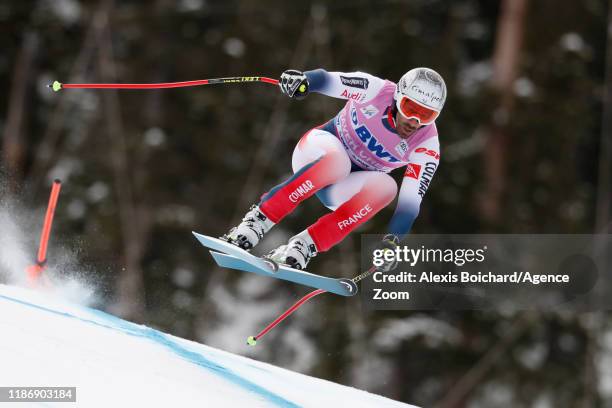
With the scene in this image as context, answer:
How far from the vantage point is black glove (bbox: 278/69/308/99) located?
16.0 feet

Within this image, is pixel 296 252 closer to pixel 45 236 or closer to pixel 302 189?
pixel 302 189

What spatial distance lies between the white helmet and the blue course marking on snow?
162cm

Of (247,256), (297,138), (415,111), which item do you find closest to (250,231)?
(247,256)

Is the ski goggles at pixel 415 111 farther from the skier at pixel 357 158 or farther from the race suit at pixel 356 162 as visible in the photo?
the race suit at pixel 356 162

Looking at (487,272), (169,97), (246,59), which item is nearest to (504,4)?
(246,59)

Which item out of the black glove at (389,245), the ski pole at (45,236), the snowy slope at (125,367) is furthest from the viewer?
the ski pole at (45,236)

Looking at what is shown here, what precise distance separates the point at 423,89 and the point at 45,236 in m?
2.34

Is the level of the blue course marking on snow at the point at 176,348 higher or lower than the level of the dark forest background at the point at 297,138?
lower

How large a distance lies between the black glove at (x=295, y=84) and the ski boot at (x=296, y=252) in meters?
0.74

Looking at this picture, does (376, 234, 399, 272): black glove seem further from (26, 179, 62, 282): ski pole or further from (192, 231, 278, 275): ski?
(26, 179, 62, 282): ski pole

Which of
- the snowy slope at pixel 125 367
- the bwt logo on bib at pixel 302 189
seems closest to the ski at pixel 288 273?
the bwt logo on bib at pixel 302 189

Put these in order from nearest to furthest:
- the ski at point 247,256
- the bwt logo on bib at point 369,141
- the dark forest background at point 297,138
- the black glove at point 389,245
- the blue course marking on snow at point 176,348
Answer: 1. the ski at point 247,256
2. the black glove at point 389,245
3. the bwt logo on bib at point 369,141
4. the blue course marking on snow at point 176,348
5. the dark forest background at point 297,138

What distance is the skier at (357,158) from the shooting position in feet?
16.2

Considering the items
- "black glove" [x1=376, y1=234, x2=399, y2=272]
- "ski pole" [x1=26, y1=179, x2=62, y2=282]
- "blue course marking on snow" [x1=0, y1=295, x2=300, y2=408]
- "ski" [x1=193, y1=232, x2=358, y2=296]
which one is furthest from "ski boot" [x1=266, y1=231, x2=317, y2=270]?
"ski pole" [x1=26, y1=179, x2=62, y2=282]
